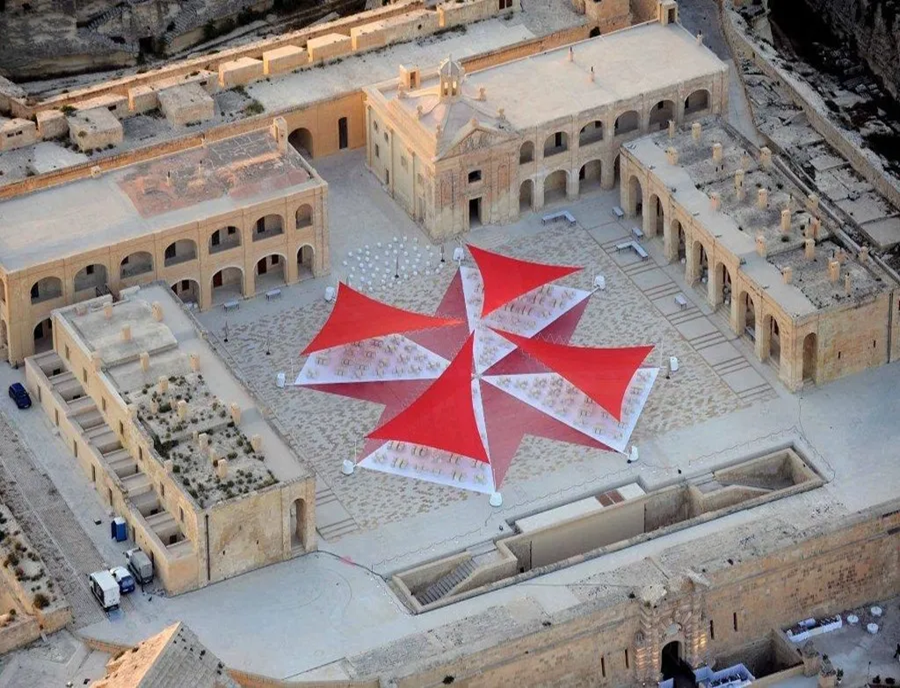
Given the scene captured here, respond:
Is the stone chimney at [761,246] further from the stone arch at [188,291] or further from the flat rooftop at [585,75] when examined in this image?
the stone arch at [188,291]

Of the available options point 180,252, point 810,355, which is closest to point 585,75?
point 810,355

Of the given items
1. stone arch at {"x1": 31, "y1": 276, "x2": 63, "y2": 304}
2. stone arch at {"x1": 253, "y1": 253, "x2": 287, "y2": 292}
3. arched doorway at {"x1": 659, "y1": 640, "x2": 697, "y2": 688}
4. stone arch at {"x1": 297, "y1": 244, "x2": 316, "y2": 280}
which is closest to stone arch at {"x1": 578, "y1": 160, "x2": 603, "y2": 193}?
stone arch at {"x1": 297, "y1": 244, "x2": 316, "y2": 280}

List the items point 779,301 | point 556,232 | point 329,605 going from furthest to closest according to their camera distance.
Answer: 1. point 556,232
2. point 779,301
3. point 329,605

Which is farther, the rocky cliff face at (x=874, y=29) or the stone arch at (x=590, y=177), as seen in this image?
the rocky cliff face at (x=874, y=29)

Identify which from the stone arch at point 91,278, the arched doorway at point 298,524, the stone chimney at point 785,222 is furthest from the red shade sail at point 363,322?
the stone chimney at point 785,222

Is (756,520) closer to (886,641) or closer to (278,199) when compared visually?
(886,641)

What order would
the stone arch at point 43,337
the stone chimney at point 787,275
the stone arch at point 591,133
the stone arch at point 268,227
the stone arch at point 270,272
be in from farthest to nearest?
the stone arch at point 591,133, the stone arch at point 270,272, the stone arch at point 268,227, the stone arch at point 43,337, the stone chimney at point 787,275

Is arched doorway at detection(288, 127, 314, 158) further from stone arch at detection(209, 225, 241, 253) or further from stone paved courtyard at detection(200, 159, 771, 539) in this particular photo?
stone arch at detection(209, 225, 241, 253)

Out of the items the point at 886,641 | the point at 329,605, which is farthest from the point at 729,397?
the point at 329,605
